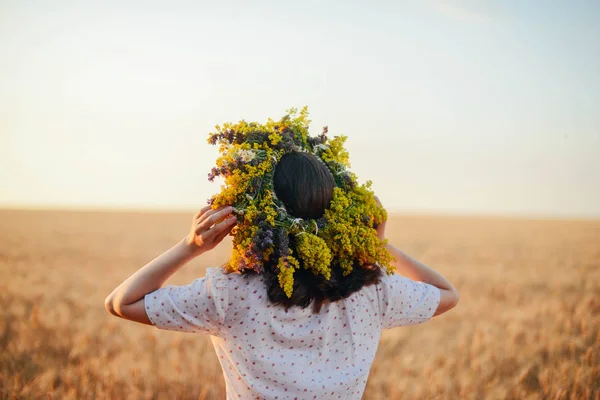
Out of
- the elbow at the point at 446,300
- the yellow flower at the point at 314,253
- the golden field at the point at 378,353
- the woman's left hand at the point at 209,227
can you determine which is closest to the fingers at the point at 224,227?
the woman's left hand at the point at 209,227

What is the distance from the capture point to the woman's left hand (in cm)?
175

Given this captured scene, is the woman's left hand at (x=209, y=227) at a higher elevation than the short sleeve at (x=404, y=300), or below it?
higher

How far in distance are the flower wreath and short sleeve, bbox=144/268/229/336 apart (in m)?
0.11

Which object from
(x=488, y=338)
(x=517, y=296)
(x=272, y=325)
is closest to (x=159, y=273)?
(x=272, y=325)

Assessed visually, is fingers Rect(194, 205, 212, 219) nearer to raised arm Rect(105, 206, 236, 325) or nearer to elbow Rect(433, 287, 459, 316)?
raised arm Rect(105, 206, 236, 325)

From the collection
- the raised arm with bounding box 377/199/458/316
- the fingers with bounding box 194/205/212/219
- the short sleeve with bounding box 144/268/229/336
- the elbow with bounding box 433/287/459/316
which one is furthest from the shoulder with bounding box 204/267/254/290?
the elbow with bounding box 433/287/459/316

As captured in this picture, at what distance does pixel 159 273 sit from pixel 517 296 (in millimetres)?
8752

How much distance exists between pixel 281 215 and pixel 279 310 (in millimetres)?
375

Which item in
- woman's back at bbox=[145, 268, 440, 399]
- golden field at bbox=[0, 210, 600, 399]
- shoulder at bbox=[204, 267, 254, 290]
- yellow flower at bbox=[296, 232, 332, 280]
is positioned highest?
yellow flower at bbox=[296, 232, 332, 280]

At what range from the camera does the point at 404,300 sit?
80.3 inches

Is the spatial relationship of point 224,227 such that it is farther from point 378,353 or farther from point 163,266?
point 378,353

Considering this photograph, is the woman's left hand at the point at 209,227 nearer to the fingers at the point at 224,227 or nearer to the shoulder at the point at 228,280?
the fingers at the point at 224,227

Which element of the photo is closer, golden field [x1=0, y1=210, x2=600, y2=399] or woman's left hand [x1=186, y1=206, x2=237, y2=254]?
woman's left hand [x1=186, y1=206, x2=237, y2=254]

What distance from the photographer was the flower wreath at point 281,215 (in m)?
1.82
